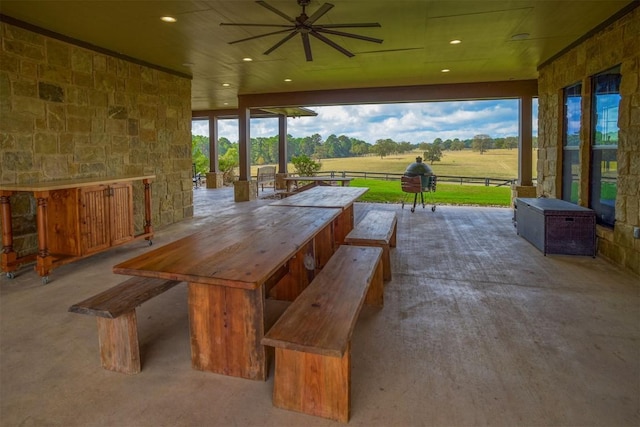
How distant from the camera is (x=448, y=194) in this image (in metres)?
11.8

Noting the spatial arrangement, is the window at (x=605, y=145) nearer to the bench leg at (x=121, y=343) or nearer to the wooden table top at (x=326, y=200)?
the wooden table top at (x=326, y=200)

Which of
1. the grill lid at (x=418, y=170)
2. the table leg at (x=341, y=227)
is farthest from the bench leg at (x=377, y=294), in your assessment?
the grill lid at (x=418, y=170)

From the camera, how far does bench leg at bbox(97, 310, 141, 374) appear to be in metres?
2.09

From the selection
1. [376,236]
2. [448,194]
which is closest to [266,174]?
[448,194]

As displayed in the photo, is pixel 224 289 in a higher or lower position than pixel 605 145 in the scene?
lower

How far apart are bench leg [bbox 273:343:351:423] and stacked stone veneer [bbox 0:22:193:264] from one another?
12.1ft

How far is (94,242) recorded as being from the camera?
412cm

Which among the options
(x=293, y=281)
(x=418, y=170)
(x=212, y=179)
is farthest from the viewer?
(x=212, y=179)

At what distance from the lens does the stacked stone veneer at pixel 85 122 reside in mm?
4004

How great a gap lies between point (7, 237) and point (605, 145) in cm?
629

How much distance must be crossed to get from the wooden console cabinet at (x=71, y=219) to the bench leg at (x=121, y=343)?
1989 millimetres

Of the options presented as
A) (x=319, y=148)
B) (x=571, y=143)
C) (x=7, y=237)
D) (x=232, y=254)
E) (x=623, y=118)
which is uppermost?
(x=319, y=148)

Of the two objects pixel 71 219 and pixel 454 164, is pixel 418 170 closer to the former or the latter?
pixel 454 164

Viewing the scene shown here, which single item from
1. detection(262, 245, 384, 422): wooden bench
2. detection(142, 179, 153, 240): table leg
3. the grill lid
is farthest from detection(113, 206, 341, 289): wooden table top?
the grill lid
